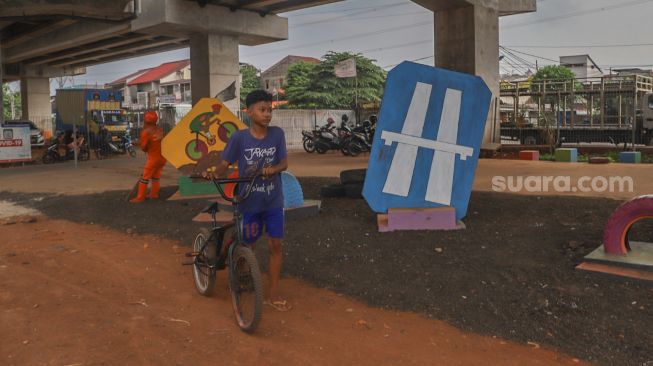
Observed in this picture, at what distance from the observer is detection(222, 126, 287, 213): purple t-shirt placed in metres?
4.06

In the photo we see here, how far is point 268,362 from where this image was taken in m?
3.28

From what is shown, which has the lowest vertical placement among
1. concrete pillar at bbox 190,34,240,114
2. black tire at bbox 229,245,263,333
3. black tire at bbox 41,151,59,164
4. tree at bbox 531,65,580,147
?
black tire at bbox 229,245,263,333

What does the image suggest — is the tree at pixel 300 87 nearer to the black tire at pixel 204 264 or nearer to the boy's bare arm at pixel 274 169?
the black tire at pixel 204 264

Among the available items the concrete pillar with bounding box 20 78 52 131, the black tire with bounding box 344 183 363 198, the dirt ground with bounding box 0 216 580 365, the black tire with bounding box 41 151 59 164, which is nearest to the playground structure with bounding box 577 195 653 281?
the dirt ground with bounding box 0 216 580 365

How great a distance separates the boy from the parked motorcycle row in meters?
14.7

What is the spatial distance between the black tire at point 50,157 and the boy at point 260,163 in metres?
18.1

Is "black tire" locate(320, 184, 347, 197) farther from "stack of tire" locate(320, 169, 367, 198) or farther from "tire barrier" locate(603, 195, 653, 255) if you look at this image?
"tire barrier" locate(603, 195, 653, 255)

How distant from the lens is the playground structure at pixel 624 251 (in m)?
4.32

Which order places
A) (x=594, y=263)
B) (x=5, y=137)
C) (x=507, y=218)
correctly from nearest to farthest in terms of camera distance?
(x=594, y=263), (x=507, y=218), (x=5, y=137)

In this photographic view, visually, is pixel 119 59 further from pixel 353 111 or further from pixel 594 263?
pixel 594 263

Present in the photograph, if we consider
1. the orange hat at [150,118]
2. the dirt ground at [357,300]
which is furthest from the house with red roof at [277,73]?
the dirt ground at [357,300]

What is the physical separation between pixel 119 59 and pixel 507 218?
1366 inches

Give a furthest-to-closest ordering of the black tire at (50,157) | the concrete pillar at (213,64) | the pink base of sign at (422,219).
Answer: the concrete pillar at (213,64) < the black tire at (50,157) < the pink base of sign at (422,219)

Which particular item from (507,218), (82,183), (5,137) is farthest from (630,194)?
(5,137)
